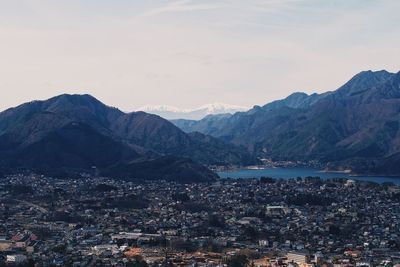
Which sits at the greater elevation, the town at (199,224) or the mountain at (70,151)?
the mountain at (70,151)

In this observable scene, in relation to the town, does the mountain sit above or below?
above

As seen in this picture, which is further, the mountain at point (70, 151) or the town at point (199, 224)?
the mountain at point (70, 151)

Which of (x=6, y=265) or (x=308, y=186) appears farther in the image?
(x=308, y=186)

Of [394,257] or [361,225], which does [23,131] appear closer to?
[361,225]

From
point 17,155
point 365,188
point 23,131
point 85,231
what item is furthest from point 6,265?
point 23,131

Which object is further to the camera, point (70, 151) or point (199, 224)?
point (70, 151)

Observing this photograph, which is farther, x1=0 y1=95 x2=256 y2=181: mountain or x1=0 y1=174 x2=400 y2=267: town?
x1=0 y1=95 x2=256 y2=181: mountain

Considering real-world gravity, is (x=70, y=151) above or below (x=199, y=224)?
above

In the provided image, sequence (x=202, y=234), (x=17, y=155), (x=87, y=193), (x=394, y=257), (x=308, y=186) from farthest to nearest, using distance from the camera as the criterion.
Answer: (x=17, y=155)
(x=308, y=186)
(x=87, y=193)
(x=202, y=234)
(x=394, y=257)
